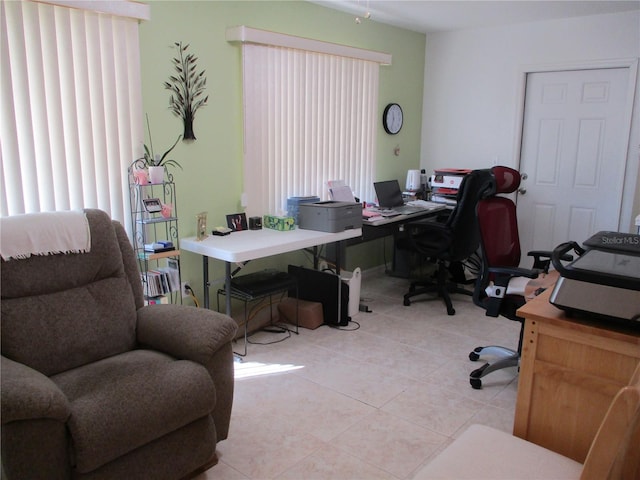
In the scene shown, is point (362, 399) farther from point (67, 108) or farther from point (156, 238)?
point (67, 108)

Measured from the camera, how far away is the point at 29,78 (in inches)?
103

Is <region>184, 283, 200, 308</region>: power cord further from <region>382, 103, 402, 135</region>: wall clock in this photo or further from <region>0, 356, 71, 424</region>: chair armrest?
<region>382, 103, 402, 135</region>: wall clock

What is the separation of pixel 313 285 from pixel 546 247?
99.1 inches

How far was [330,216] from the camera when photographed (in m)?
3.63

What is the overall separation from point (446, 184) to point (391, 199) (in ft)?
2.07

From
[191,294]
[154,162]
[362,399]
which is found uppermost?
[154,162]

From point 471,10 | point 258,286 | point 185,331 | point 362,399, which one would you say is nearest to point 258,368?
point 258,286

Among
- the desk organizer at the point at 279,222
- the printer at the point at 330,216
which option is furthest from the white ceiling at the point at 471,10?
the desk organizer at the point at 279,222

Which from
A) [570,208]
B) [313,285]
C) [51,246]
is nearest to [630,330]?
[51,246]

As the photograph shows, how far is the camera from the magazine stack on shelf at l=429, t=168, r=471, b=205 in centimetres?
496

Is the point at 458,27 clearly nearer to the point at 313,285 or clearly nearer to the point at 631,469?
the point at 313,285

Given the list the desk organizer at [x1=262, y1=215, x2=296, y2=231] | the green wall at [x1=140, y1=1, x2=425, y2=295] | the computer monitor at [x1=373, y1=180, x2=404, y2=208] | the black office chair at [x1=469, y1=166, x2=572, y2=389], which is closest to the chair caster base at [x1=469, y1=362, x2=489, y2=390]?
the black office chair at [x1=469, y1=166, x2=572, y2=389]

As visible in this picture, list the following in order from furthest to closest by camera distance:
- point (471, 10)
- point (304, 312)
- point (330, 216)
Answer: point (471, 10) < point (304, 312) < point (330, 216)

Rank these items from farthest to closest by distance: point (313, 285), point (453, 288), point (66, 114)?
point (453, 288) → point (313, 285) → point (66, 114)
